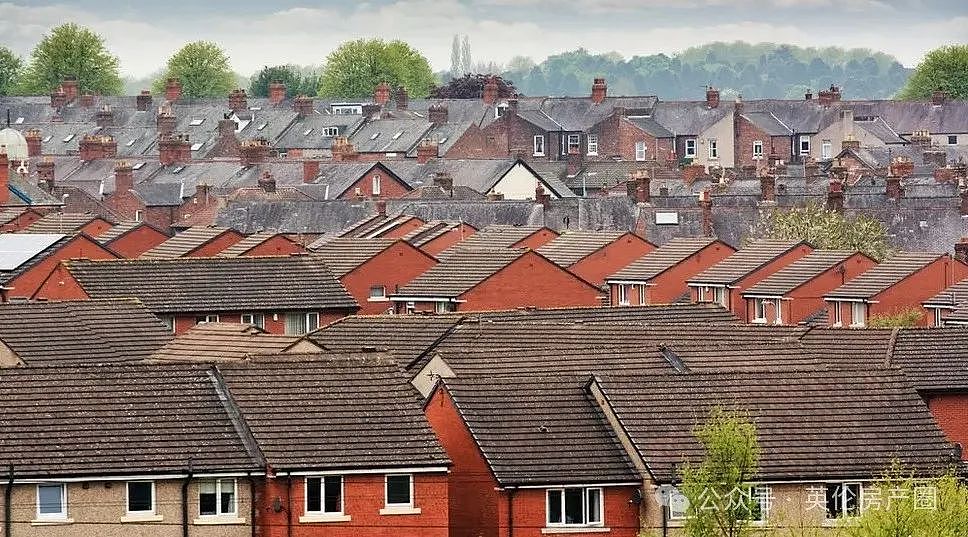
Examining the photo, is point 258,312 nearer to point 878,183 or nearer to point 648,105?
point 878,183

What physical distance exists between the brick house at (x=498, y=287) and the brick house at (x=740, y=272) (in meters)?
4.97

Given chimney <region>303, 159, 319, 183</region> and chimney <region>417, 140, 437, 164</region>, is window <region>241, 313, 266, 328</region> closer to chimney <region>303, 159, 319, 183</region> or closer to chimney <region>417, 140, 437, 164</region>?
chimney <region>303, 159, 319, 183</region>

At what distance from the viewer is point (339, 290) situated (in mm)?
80438

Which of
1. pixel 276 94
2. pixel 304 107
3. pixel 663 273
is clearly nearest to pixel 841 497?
pixel 663 273

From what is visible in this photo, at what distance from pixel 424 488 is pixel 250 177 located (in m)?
101

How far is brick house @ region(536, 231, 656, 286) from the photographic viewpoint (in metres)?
95.9

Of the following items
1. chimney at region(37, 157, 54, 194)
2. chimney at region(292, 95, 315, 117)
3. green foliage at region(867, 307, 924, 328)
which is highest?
chimney at region(292, 95, 315, 117)

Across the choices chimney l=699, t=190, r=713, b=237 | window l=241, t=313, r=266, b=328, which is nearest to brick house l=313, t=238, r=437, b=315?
window l=241, t=313, r=266, b=328

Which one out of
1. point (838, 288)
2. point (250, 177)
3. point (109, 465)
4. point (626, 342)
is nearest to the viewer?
point (109, 465)

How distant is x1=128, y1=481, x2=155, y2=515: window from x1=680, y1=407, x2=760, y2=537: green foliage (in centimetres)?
825

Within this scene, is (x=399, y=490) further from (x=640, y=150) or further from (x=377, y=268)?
(x=640, y=150)

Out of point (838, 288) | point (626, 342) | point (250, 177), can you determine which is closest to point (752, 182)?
point (250, 177)

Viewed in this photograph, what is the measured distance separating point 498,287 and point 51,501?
1682 inches

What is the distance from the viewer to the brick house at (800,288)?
87.7m
